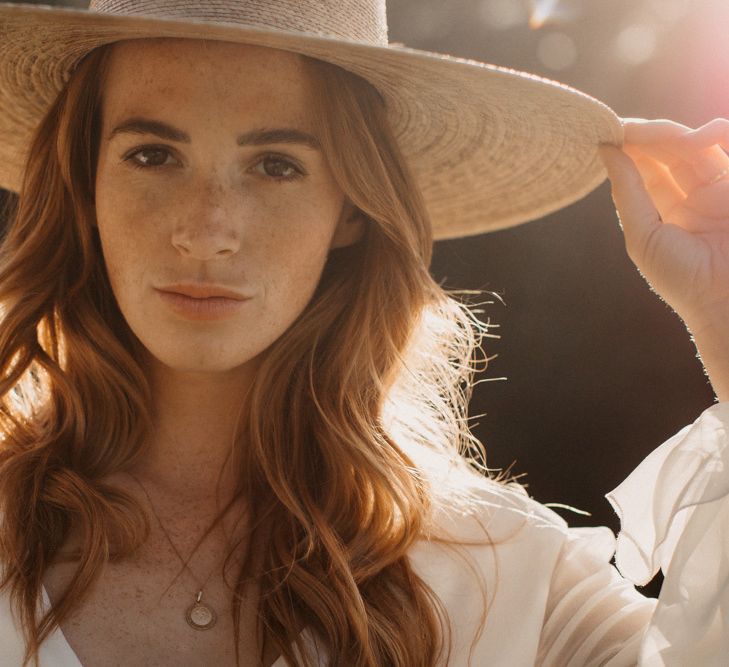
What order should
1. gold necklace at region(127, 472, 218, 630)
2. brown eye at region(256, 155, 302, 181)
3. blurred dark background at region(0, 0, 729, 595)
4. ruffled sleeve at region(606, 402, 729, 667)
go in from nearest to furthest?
ruffled sleeve at region(606, 402, 729, 667) < gold necklace at region(127, 472, 218, 630) < brown eye at region(256, 155, 302, 181) < blurred dark background at region(0, 0, 729, 595)

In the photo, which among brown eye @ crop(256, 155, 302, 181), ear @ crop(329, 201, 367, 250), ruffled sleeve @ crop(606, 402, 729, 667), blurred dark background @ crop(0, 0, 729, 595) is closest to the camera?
ruffled sleeve @ crop(606, 402, 729, 667)

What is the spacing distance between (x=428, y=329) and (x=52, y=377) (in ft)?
2.28

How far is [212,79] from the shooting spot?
1.68m

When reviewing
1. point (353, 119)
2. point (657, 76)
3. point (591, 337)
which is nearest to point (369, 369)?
point (353, 119)

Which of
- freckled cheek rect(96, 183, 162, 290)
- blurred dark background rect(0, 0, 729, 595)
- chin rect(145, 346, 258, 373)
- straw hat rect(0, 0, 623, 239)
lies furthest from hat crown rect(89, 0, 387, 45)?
blurred dark background rect(0, 0, 729, 595)

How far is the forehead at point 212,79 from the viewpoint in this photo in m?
1.68

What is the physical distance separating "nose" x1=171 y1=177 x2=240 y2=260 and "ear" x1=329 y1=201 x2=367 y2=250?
0.99ft

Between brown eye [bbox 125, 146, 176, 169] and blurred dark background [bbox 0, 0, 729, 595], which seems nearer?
brown eye [bbox 125, 146, 176, 169]

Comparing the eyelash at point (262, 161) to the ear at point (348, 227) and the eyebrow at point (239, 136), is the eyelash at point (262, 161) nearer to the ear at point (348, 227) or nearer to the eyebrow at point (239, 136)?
the eyebrow at point (239, 136)

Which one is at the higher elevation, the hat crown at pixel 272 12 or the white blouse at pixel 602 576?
the hat crown at pixel 272 12

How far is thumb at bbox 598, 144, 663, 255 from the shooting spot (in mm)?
1810

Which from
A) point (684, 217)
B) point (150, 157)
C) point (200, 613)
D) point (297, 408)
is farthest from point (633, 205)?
point (200, 613)

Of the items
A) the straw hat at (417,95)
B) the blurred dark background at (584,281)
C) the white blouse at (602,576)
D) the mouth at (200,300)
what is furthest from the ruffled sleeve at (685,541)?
the blurred dark background at (584,281)

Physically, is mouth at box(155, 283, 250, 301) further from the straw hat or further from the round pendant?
the round pendant
